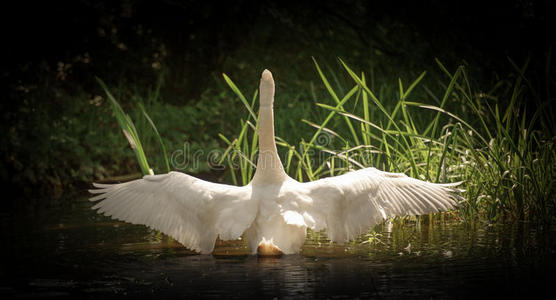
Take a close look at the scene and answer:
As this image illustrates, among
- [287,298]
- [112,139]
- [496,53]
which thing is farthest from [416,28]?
[287,298]

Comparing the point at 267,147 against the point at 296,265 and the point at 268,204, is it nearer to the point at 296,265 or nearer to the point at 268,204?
the point at 268,204

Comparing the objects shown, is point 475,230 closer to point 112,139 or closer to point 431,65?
point 431,65

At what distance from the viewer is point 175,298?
3.96 metres

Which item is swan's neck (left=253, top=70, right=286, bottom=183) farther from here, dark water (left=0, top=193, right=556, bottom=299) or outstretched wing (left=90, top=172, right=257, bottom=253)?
dark water (left=0, top=193, right=556, bottom=299)

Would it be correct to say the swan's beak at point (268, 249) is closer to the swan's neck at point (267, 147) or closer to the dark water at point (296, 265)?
the dark water at point (296, 265)

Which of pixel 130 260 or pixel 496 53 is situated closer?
pixel 130 260

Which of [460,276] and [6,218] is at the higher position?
[6,218]

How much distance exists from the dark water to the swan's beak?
0.08m

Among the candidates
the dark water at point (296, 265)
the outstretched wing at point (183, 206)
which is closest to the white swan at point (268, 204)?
the outstretched wing at point (183, 206)

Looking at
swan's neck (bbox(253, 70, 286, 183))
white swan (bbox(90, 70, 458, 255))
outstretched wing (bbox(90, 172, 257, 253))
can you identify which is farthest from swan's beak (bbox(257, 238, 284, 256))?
swan's neck (bbox(253, 70, 286, 183))

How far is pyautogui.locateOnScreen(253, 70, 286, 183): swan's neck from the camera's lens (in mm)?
5355

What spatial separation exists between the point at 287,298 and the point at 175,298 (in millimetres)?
596

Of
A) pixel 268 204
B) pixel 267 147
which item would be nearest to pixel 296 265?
pixel 268 204

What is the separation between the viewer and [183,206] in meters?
5.44
